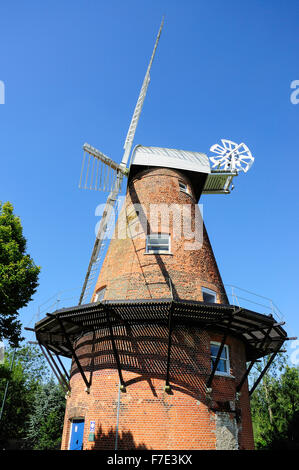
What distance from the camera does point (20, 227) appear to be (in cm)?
1251

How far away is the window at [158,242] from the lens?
13148 millimetres

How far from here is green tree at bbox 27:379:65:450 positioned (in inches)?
959

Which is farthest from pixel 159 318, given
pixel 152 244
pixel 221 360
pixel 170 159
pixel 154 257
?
pixel 170 159

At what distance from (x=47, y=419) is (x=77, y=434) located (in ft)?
55.4

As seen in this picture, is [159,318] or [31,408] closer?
[159,318]

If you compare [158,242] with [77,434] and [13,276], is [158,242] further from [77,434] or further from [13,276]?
[77,434]

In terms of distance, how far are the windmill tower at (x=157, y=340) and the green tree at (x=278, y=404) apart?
14.3 m

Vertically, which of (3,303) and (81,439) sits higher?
(3,303)

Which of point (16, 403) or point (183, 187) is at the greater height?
point (183, 187)

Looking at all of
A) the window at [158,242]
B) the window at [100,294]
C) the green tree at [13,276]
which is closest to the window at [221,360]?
the window at [158,242]

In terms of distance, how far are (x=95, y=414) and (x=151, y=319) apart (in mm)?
3480

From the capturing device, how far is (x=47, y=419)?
2544 centimetres
